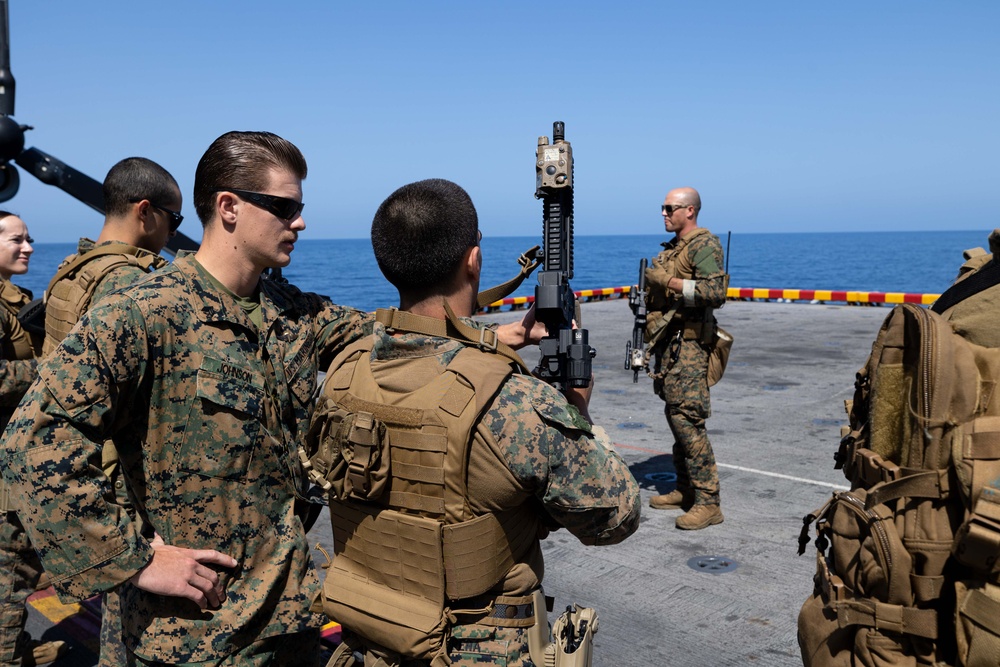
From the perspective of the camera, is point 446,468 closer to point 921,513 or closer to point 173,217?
point 921,513

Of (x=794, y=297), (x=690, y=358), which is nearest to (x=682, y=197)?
(x=690, y=358)

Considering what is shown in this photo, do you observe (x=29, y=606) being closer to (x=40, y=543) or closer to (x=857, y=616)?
(x=40, y=543)

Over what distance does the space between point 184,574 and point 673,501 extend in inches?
178

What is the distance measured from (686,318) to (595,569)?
1.98 meters

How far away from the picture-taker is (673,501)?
614 centimetres

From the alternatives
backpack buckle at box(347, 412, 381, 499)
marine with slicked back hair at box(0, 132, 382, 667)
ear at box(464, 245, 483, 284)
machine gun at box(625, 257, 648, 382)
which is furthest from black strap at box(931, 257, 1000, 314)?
machine gun at box(625, 257, 648, 382)

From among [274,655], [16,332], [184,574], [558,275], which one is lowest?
[274,655]

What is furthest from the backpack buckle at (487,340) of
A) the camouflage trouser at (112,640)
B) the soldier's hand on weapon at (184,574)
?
the camouflage trouser at (112,640)

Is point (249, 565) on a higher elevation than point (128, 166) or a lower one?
lower

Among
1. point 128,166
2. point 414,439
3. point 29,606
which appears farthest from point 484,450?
point 29,606

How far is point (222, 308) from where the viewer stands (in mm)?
2438

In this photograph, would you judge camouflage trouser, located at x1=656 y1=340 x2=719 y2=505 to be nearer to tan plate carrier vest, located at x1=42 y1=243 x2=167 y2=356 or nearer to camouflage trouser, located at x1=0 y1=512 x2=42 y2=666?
tan plate carrier vest, located at x1=42 y1=243 x2=167 y2=356

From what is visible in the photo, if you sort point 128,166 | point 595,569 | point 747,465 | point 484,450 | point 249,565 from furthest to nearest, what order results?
point 747,465 < point 595,569 < point 128,166 < point 249,565 < point 484,450

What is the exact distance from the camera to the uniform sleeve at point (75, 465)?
6.83 ft
